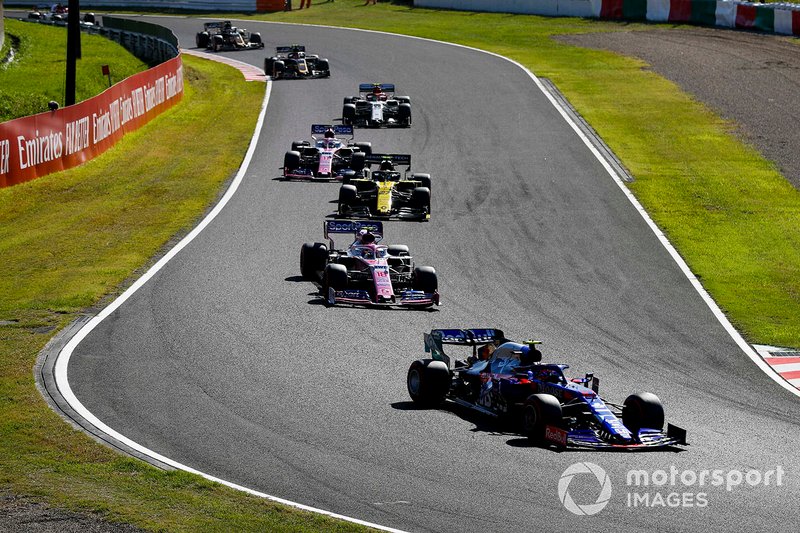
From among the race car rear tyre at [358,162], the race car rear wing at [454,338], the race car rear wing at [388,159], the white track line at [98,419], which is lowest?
the white track line at [98,419]

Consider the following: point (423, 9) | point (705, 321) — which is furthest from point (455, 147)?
point (423, 9)

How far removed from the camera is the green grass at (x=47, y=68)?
45.3 metres

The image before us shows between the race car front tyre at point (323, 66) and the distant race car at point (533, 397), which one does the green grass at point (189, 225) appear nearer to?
the distant race car at point (533, 397)

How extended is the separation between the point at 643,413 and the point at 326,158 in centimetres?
2153

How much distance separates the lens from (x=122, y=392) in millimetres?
16922

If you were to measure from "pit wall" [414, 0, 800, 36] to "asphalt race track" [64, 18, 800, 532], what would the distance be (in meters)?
28.8

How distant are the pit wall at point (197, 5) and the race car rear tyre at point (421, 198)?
179 ft

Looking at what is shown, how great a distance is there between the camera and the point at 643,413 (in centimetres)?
1527

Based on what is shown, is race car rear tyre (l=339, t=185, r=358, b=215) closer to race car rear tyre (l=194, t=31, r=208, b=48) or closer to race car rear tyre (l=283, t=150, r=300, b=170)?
race car rear tyre (l=283, t=150, r=300, b=170)

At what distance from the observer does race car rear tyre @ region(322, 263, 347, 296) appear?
22.6 m

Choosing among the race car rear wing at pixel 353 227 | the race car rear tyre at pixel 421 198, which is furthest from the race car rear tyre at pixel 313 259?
the race car rear tyre at pixel 421 198

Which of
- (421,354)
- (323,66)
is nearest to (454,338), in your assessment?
(421,354)

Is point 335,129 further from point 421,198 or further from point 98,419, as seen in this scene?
point 98,419

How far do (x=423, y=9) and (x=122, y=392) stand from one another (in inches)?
A: 2628
